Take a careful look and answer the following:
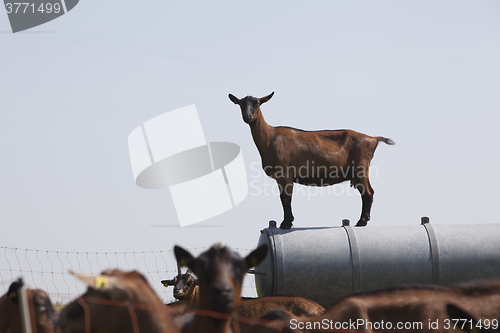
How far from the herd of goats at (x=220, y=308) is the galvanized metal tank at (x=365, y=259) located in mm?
4237

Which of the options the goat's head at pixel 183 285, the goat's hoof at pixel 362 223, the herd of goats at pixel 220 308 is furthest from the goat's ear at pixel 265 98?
the herd of goats at pixel 220 308

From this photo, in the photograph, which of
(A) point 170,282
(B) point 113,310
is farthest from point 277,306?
(B) point 113,310

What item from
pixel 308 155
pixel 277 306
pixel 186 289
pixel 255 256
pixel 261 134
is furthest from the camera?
pixel 186 289

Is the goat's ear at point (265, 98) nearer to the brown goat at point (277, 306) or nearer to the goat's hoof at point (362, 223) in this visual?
the goat's hoof at point (362, 223)

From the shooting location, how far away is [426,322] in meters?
5.07

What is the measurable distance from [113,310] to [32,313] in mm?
1543

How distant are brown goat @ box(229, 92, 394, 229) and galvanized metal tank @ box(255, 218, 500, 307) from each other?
1.74ft

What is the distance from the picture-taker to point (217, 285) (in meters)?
4.75

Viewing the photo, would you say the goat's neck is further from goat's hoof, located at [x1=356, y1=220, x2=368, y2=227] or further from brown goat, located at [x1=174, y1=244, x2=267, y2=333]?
Result: brown goat, located at [x1=174, y1=244, x2=267, y2=333]

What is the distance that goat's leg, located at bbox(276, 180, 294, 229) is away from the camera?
1054 cm

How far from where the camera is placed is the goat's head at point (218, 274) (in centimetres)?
475

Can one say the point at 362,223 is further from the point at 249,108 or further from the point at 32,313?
the point at 32,313

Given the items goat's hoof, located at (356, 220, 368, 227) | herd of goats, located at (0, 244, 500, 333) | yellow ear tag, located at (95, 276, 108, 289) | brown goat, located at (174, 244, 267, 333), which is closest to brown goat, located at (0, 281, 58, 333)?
herd of goats, located at (0, 244, 500, 333)

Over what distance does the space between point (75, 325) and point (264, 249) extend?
178 cm
